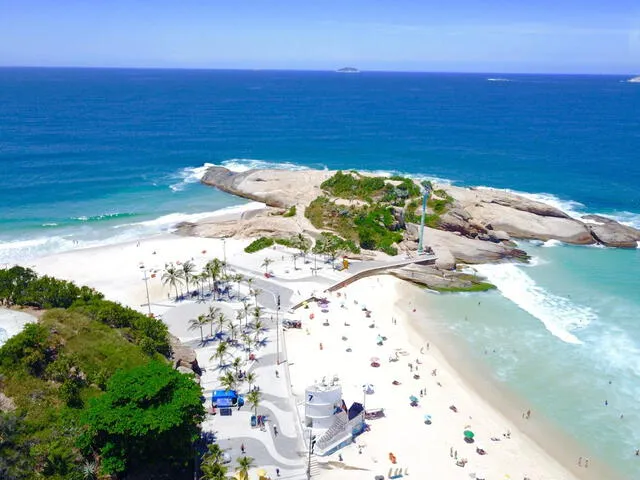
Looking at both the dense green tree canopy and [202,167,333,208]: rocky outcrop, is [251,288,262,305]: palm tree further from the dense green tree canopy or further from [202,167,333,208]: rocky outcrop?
[202,167,333,208]: rocky outcrop

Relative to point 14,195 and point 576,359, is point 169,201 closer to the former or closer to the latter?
point 14,195

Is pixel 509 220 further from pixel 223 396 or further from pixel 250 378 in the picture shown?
pixel 223 396

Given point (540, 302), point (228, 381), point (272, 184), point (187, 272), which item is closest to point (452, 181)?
point (272, 184)

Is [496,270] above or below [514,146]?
below

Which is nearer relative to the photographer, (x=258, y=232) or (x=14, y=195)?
(x=258, y=232)

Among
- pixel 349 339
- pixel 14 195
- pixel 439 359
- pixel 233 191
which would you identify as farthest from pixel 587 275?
pixel 14 195

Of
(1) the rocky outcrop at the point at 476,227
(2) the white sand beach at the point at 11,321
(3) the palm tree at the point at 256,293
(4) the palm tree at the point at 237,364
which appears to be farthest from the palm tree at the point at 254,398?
(1) the rocky outcrop at the point at 476,227
